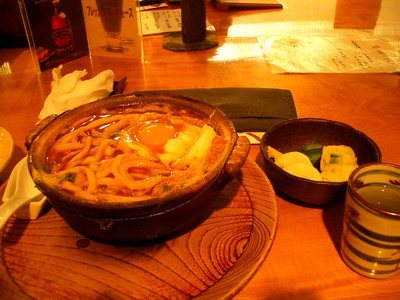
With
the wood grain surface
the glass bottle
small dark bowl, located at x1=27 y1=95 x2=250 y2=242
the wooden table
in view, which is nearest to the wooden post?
the wooden table

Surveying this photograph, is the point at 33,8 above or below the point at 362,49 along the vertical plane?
above

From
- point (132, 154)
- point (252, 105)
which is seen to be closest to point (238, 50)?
point (252, 105)

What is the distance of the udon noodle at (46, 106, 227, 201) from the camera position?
0.73 m

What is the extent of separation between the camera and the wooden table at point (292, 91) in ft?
2.46

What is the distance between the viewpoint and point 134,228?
2.25 feet

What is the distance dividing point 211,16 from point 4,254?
2.08 metres

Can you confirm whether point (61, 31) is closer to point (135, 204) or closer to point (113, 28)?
point (113, 28)

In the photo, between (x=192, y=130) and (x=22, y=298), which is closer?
(x=22, y=298)

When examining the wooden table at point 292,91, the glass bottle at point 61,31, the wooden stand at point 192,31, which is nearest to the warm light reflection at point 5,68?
the wooden table at point 292,91

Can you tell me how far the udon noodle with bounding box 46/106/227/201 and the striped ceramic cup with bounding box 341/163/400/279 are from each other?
0.29m

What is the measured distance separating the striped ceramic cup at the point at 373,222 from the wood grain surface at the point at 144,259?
0.16 m

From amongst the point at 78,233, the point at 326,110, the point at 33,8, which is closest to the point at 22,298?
the point at 78,233

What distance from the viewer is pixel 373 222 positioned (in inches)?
27.2

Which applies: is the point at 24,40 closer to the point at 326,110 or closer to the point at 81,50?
the point at 81,50
